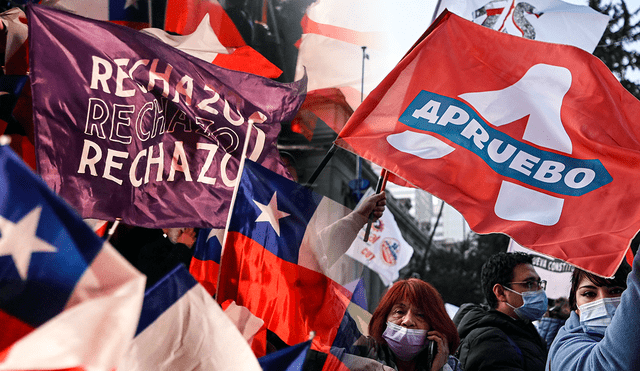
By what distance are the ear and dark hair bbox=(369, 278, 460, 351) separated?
0.72 metres

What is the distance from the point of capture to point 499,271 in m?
4.09

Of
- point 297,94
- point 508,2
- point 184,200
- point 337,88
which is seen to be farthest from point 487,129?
point 508,2

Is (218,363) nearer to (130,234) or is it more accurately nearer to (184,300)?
(184,300)

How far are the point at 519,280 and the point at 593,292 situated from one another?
3.05 feet

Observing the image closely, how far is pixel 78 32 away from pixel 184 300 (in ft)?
Answer: 8.26

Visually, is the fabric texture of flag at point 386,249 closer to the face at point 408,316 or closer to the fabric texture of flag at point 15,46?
the fabric texture of flag at point 15,46

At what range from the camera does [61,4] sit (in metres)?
5.34

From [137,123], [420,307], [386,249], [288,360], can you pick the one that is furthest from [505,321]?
[386,249]

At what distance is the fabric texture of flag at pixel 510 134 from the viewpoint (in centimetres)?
357

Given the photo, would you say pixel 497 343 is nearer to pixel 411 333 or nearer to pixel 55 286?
pixel 411 333

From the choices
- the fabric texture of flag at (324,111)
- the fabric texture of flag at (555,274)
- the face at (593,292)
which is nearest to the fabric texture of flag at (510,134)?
the face at (593,292)

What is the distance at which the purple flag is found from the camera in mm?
3908

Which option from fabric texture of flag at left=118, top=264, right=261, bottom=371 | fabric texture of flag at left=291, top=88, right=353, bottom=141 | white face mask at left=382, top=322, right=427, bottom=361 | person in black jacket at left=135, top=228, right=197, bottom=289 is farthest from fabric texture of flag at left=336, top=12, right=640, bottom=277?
fabric texture of flag at left=291, top=88, right=353, bottom=141

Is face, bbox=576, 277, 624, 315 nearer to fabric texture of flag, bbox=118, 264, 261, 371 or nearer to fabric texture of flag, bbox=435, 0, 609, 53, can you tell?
fabric texture of flag, bbox=118, 264, 261, 371
